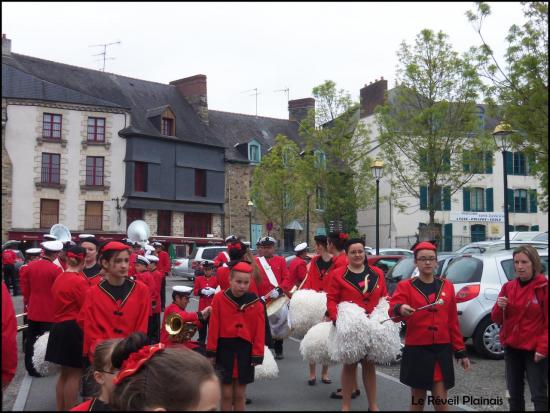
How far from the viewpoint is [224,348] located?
5672 mm

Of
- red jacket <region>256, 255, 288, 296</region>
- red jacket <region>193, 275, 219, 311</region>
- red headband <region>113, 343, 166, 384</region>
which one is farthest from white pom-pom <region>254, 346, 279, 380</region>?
red headband <region>113, 343, 166, 384</region>

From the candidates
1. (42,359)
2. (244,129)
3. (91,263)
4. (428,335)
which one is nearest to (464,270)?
(428,335)

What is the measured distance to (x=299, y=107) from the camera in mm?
50562

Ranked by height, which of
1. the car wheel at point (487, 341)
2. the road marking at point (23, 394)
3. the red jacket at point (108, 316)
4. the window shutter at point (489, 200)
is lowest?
the road marking at point (23, 394)

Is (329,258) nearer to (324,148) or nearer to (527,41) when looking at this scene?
(527,41)

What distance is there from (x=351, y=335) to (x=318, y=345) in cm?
118

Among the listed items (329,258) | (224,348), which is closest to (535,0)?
(329,258)

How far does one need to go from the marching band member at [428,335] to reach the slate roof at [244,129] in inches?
1501

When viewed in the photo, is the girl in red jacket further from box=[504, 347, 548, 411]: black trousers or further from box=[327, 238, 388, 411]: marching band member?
box=[327, 238, 388, 411]: marching band member

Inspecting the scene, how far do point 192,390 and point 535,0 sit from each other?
11.5m

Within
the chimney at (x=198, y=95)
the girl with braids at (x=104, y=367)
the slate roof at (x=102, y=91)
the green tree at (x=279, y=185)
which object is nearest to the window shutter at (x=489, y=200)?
the green tree at (x=279, y=185)

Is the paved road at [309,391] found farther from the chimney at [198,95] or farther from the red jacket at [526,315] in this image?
the chimney at [198,95]

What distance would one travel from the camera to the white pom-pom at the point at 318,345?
277 inches

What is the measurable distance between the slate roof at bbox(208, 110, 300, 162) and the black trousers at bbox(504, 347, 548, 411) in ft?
126
